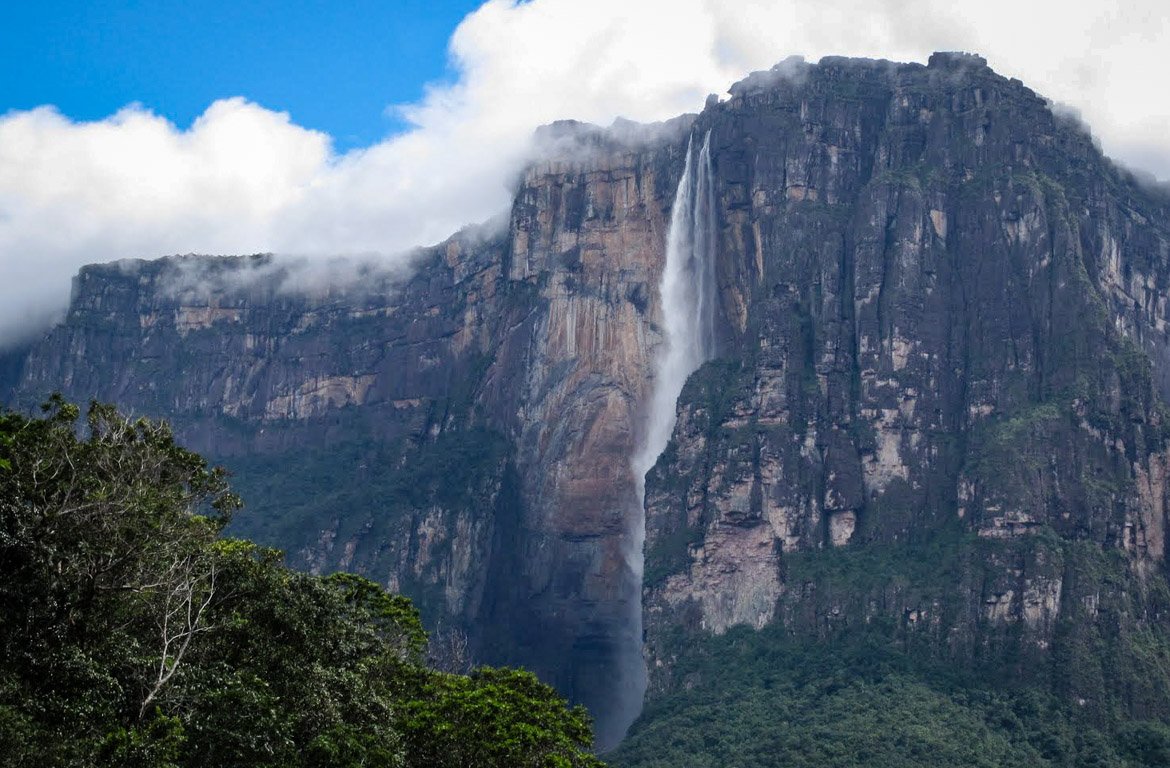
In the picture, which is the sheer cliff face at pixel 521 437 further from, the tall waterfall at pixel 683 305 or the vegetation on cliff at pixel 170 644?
the vegetation on cliff at pixel 170 644

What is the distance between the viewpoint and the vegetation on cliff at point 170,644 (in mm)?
43594

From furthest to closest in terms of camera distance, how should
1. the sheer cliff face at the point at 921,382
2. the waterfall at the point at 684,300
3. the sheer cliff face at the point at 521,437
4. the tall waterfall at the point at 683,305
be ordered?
the waterfall at the point at 684,300
the tall waterfall at the point at 683,305
the sheer cliff face at the point at 521,437
the sheer cliff face at the point at 921,382

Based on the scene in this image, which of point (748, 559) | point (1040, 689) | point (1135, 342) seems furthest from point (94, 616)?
point (1135, 342)

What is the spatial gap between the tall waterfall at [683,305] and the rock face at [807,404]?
1.40 metres

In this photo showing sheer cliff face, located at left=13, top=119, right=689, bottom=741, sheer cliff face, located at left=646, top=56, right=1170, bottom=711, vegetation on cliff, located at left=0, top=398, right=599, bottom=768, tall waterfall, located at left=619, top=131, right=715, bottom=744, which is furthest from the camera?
tall waterfall, located at left=619, top=131, right=715, bottom=744

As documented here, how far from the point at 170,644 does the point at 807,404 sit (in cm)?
10441

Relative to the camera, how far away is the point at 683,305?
541 feet

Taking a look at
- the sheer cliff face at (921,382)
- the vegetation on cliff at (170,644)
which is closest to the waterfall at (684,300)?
the sheer cliff face at (921,382)

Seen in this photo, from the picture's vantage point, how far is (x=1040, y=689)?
123188 millimetres

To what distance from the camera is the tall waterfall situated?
162875mm

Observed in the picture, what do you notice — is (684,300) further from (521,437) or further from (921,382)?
(921,382)

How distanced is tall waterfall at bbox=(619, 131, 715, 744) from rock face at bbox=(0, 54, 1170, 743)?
1.40 meters

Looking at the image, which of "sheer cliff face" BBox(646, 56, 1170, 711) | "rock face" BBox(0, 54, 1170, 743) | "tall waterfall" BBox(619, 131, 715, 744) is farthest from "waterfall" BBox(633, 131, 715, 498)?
"sheer cliff face" BBox(646, 56, 1170, 711)

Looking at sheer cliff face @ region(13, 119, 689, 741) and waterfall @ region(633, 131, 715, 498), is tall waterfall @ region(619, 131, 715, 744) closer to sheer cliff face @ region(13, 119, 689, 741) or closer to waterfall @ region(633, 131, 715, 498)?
waterfall @ region(633, 131, 715, 498)
